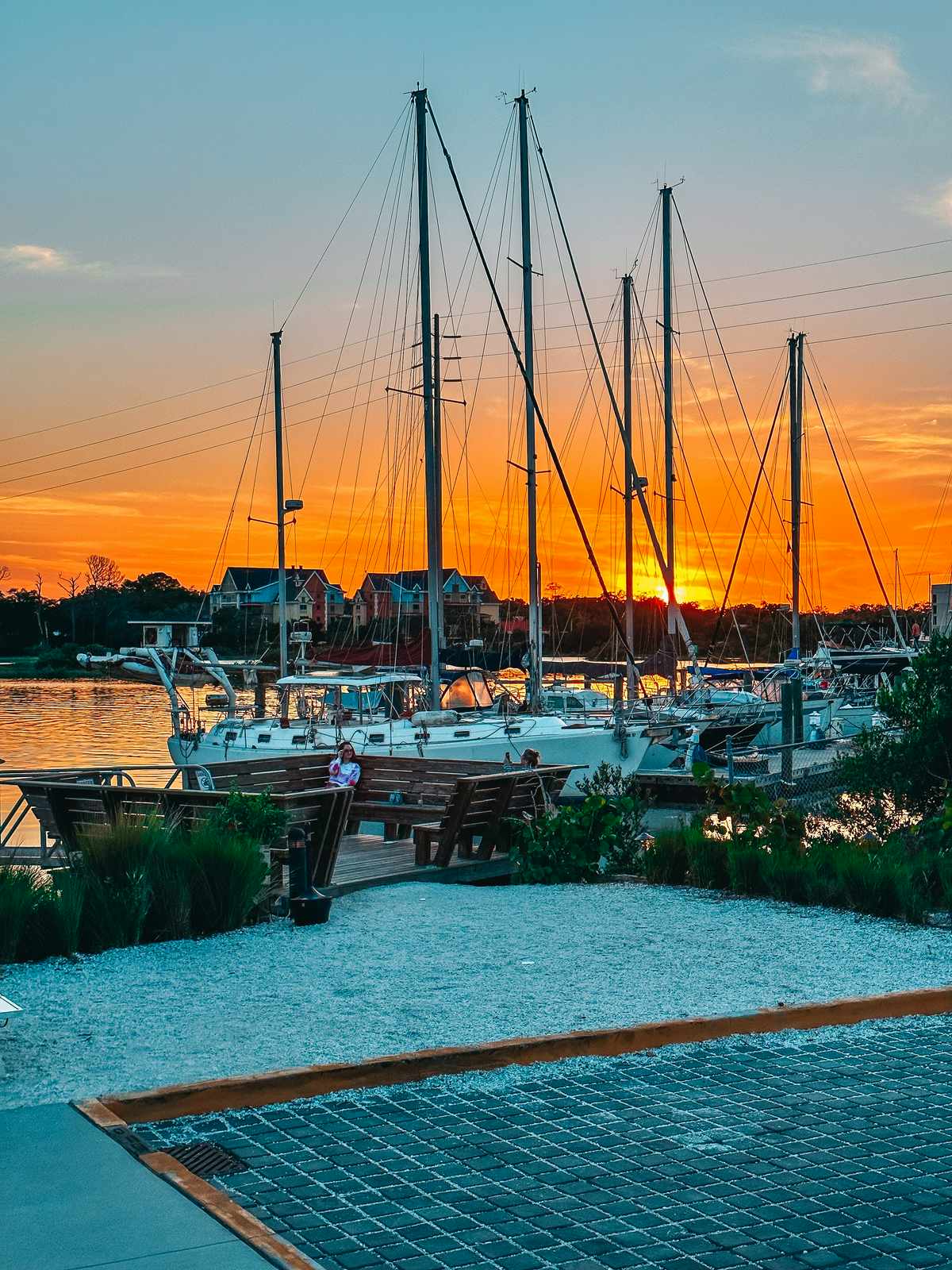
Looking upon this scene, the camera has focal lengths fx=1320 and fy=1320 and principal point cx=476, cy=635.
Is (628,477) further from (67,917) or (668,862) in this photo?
(67,917)

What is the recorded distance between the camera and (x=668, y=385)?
39062 mm

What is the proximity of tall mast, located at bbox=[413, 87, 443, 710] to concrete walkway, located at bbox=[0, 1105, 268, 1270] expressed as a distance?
74.8 ft

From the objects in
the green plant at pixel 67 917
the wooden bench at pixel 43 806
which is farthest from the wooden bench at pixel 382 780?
the green plant at pixel 67 917

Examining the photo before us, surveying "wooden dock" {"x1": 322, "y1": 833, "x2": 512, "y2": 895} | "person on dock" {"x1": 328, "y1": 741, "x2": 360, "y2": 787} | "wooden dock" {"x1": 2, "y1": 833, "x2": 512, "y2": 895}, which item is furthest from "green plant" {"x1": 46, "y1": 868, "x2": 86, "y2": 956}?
"person on dock" {"x1": 328, "y1": 741, "x2": 360, "y2": 787}

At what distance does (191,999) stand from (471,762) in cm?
799

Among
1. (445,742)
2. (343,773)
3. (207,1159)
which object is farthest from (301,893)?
(445,742)

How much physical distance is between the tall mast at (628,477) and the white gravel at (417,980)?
24.9 m

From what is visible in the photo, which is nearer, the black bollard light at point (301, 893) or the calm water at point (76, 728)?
the black bollard light at point (301, 893)

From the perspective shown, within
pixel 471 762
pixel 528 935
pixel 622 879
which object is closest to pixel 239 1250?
pixel 528 935

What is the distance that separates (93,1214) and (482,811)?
31.5 ft

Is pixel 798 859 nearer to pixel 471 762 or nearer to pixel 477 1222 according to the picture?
pixel 471 762

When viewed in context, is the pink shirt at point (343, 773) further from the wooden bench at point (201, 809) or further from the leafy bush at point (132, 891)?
the leafy bush at point (132, 891)

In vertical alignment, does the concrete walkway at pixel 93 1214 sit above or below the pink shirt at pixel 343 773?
below

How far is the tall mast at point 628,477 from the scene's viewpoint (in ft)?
122
